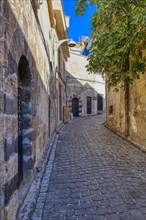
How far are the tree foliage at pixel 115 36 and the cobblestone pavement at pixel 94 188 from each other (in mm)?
2086

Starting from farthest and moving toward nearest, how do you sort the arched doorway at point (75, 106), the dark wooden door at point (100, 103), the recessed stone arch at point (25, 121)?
the dark wooden door at point (100, 103)
the arched doorway at point (75, 106)
the recessed stone arch at point (25, 121)

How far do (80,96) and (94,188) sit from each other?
1781cm

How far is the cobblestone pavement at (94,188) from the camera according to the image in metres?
2.54

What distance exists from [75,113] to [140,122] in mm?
15015

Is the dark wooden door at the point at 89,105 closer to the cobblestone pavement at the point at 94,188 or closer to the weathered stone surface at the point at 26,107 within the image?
the cobblestone pavement at the point at 94,188

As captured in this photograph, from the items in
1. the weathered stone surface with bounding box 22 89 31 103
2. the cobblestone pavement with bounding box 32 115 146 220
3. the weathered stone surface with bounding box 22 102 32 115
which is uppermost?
the weathered stone surface with bounding box 22 89 31 103

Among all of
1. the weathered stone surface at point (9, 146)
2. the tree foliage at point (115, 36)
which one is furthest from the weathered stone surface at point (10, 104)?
the tree foliage at point (115, 36)

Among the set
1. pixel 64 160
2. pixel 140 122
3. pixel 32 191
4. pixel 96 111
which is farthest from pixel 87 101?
pixel 32 191

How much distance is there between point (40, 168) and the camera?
4.27 meters

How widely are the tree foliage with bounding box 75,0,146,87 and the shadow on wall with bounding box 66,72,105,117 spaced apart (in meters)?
15.0

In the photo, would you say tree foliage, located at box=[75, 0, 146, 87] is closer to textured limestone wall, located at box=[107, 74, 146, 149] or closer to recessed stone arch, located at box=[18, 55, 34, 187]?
textured limestone wall, located at box=[107, 74, 146, 149]

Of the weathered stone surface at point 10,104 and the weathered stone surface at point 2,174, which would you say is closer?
the weathered stone surface at point 2,174

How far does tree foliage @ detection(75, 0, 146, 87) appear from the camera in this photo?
396 centimetres

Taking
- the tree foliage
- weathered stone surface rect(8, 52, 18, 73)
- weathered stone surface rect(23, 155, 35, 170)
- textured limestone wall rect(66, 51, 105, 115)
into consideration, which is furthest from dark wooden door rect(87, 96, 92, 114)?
weathered stone surface rect(8, 52, 18, 73)
